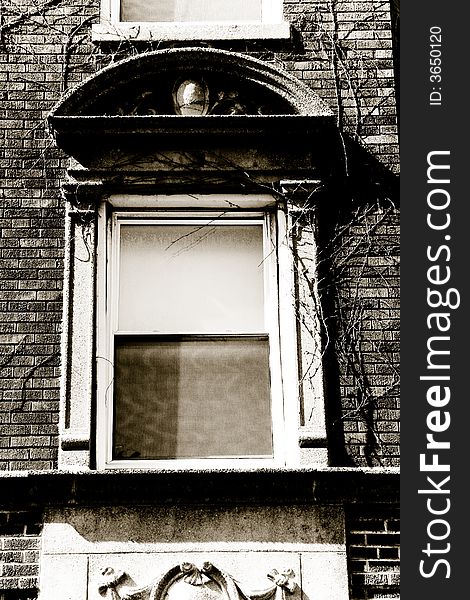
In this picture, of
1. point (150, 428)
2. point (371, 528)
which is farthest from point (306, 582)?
point (150, 428)

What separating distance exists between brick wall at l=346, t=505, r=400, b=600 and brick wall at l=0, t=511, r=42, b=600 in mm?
2023

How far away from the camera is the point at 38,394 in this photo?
27.1 feet

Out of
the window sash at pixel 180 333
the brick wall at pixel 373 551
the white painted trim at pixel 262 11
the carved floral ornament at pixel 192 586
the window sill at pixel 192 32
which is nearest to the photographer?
the carved floral ornament at pixel 192 586

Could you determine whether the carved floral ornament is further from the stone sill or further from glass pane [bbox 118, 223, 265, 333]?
glass pane [bbox 118, 223, 265, 333]

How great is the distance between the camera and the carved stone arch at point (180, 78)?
8.82m

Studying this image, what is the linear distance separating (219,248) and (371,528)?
2.31 metres

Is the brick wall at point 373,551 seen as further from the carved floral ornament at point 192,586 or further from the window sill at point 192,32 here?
the window sill at point 192,32

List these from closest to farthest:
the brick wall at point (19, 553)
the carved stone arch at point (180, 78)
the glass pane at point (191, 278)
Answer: the brick wall at point (19, 553)
the glass pane at point (191, 278)
the carved stone arch at point (180, 78)

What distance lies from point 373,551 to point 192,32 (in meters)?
4.17

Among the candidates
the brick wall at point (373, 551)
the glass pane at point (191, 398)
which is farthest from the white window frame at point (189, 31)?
the brick wall at point (373, 551)

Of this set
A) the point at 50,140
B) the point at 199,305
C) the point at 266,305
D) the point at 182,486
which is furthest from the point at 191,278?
the point at 182,486

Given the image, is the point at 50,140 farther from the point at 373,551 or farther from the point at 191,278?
the point at 373,551

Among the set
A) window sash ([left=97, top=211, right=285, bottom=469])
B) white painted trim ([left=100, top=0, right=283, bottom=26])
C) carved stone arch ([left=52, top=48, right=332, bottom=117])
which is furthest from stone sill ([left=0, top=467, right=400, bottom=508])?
white painted trim ([left=100, top=0, right=283, bottom=26])

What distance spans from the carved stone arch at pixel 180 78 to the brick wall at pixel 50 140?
1.36 ft
